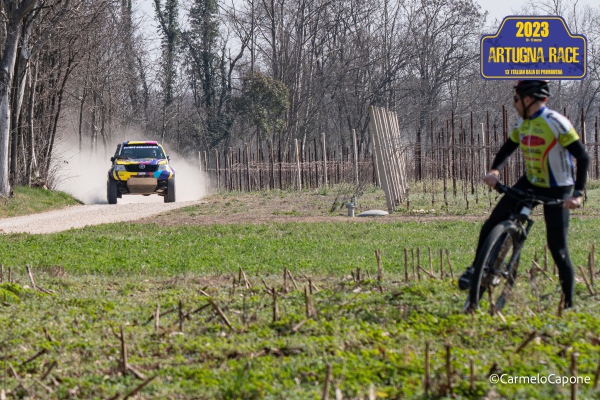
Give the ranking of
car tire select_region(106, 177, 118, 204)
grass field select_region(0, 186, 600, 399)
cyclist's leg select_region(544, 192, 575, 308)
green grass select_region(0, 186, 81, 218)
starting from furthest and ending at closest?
car tire select_region(106, 177, 118, 204), green grass select_region(0, 186, 81, 218), cyclist's leg select_region(544, 192, 575, 308), grass field select_region(0, 186, 600, 399)

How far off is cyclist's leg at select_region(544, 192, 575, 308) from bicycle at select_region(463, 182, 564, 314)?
17 cm

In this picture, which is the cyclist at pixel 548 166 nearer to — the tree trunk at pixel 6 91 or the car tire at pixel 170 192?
the tree trunk at pixel 6 91

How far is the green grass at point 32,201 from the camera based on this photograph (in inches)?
964

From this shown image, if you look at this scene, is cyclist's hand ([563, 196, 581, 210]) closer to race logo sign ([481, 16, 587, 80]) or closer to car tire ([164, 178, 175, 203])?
race logo sign ([481, 16, 587, 80])

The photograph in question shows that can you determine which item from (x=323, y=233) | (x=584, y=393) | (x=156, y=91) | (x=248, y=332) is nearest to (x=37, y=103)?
(x=323, y=233)

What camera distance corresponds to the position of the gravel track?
19438 mm

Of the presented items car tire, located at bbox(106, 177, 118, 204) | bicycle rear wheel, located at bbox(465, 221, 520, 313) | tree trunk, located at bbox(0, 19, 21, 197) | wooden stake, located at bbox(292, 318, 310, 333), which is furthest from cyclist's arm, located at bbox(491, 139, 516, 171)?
car tire, located at bbox(106, 177, 118, 204)

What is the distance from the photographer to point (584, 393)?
4.38 m

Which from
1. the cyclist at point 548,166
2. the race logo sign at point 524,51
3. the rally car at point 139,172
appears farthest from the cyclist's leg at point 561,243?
the rally car at point 139,172

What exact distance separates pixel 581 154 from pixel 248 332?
2701 millimetres

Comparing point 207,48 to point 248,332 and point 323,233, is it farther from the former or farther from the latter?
point 248,332

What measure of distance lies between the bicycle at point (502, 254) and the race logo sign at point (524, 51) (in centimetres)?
1144

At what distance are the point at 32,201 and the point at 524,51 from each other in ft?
50.7

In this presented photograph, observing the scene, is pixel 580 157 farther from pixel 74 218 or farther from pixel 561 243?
pixel 74 218
